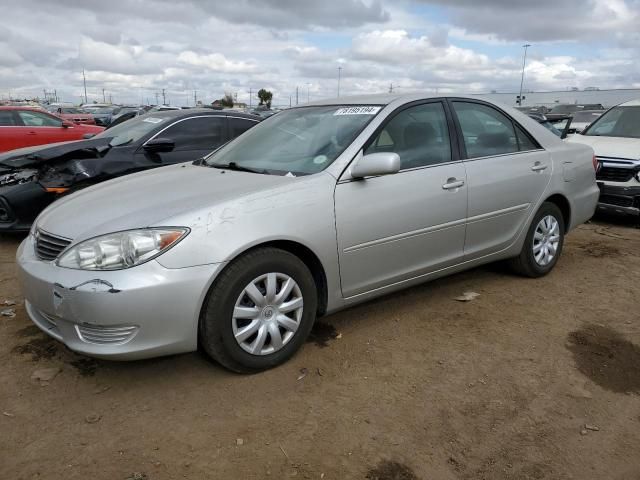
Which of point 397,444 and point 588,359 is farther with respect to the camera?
point 588,359

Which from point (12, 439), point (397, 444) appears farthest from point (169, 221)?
point (397, 444)

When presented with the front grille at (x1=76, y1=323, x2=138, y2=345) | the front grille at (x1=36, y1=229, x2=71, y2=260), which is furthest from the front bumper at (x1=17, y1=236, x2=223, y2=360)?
the front grille at (x1=36, y1=229, x2=71, y2=260)

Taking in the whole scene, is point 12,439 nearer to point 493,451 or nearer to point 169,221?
point 169,221

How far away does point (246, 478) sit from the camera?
2225mm

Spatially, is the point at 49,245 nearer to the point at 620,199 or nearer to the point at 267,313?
the point at 267,313

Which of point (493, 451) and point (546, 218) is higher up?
point (546, 218)

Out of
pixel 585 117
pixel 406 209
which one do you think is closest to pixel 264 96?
pixel 585 117

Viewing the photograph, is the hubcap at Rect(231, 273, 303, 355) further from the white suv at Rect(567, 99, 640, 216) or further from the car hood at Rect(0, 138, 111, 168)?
the white suv at Rect(567, 99, 640, 216)

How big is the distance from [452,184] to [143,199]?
6.77 ft

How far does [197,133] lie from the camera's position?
638 centimetres

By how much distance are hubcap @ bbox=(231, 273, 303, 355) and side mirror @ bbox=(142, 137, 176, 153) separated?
3.46 meters

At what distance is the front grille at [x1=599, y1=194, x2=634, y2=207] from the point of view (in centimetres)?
674

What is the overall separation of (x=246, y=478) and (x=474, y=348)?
5.81 ft

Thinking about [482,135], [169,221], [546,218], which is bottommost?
[546,218]
